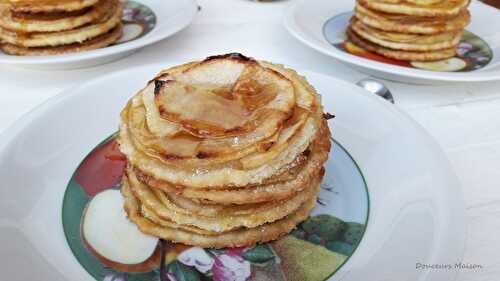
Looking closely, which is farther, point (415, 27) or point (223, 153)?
point (415, 27)

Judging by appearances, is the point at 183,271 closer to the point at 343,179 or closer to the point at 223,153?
the point at 223,153

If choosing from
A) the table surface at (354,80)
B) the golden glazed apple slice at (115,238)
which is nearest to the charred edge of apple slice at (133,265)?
the golden glazed apple slice at (115,238)

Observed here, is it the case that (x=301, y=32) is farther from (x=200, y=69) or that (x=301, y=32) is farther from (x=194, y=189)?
(x=194, y=189)

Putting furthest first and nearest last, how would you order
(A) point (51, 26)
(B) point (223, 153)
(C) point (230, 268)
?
(A) point (51, 26)
(C) point (230, 268)
(B) point (223, 153)

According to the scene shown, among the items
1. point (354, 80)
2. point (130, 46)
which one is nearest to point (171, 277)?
point (130, 46)

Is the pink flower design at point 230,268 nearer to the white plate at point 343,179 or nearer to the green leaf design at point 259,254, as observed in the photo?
the green leaf design at point 259,254

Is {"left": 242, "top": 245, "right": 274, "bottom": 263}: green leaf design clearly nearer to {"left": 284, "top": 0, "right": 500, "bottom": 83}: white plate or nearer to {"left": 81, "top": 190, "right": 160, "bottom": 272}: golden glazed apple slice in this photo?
{"left": 81, "top": 190, "right": 160, "bottom": 272}: golden glazed apple slice
